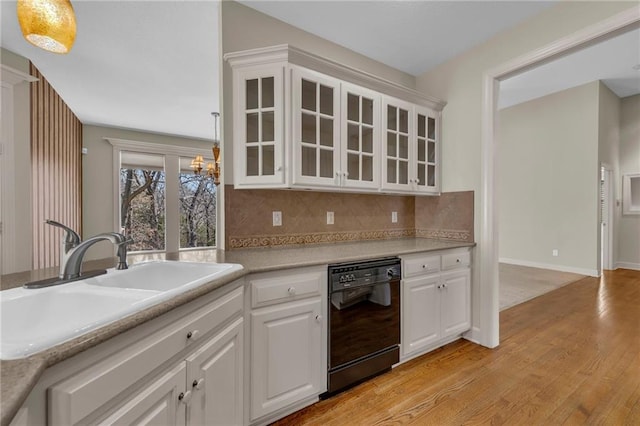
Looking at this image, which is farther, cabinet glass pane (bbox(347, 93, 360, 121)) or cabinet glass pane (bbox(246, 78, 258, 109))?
cabinet glass pane (bbox(347, 93, 360, 121))

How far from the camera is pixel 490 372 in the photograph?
6.92ft

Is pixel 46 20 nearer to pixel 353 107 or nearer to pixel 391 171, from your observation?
pixel 353 107

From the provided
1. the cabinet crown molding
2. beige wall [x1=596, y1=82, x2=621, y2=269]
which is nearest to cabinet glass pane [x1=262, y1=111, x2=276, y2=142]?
the cabinet crown molding

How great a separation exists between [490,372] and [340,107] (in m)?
2.34

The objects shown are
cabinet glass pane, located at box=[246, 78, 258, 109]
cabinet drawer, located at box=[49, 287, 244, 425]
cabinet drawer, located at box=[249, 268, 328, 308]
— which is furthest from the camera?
cabinet glass pane, located at box=[246, 78, 258, 109]

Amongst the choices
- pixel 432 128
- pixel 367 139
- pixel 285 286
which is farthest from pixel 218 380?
pixel 432 128

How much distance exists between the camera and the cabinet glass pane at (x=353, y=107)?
226 centimetres

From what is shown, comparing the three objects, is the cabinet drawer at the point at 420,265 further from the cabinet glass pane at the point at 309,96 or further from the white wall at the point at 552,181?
the white wall at the point at 552,181

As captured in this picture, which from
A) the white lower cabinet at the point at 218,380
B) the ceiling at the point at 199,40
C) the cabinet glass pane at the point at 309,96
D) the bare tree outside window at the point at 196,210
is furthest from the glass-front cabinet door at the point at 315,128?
the bare tree outside window at the point at 196,210

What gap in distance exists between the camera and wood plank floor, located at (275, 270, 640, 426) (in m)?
1.66

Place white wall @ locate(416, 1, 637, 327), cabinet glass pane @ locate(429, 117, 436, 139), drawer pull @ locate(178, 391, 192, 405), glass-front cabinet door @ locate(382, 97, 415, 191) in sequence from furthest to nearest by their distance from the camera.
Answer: cabinet glass pane @ locate(429, 117, 436, 139)
glass-front cabinet door @ locate(382, 97, 415, 191)
white wall @ locate(416, 1, 637, 327)
drawer pull @ locate(178, 391, 192, 405)

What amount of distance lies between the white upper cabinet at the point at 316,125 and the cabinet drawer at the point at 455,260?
0.70 meters

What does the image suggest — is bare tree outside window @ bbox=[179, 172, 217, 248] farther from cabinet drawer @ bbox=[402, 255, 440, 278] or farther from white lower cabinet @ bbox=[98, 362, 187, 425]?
white lower cabinet @ bbox=[98, 362, 187, 425]

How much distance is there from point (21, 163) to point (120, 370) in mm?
3536
